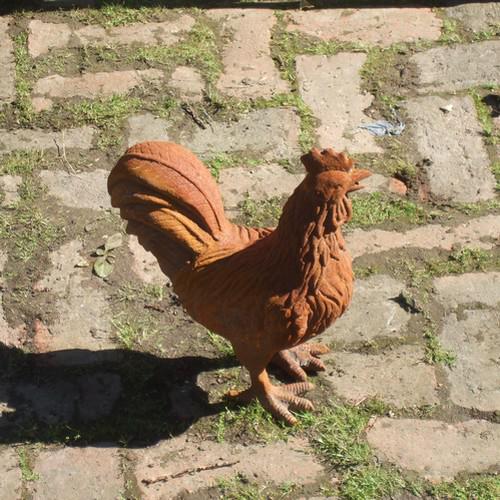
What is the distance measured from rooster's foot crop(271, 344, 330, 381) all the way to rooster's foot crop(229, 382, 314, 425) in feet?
0.29

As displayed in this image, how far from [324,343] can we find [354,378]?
243mm

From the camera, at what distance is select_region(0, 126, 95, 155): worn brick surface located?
5.23 m

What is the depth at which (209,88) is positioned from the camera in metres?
5.59

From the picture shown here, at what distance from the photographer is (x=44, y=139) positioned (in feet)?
17.3

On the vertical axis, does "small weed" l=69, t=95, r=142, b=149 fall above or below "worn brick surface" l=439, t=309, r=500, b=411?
above

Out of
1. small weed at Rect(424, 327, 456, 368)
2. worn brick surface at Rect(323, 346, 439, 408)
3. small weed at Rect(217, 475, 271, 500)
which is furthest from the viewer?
small weed at Rect(424, 327, 456, 368)

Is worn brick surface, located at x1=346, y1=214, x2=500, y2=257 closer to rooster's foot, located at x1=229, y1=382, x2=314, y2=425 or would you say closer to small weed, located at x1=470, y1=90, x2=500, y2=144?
small weed, located at x1=470, y1=90, x2=500, y2=144

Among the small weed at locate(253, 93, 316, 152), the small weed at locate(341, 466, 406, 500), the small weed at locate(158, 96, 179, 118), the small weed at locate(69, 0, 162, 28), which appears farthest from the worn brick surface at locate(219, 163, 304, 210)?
the small weed at locate(341, 466, 406, 500)

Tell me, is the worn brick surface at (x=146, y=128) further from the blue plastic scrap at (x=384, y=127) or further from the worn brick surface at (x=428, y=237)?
the worn brick surface at (x=428, y=237)

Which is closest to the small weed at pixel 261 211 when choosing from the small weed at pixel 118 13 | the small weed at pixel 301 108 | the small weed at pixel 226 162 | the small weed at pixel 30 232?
the small weed at pixel 226 162

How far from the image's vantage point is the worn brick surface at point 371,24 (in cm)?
598

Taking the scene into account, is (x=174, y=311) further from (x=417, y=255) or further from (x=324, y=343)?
(x=417, y=255)

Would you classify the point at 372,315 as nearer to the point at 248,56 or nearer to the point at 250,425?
the point at 250,425

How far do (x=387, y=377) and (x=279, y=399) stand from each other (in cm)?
57
